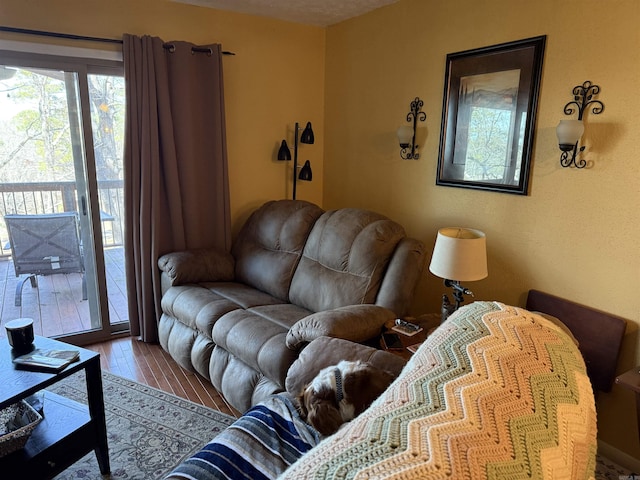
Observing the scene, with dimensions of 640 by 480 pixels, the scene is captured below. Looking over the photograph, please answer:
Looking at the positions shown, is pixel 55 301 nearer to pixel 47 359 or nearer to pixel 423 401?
pixel 47 359

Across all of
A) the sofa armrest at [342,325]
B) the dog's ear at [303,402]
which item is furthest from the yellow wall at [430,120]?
the dog's ear at [303,402]

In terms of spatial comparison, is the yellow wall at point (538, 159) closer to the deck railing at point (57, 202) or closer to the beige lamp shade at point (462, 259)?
the beige lamp shade at point (462, 259)

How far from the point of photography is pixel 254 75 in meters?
3.37

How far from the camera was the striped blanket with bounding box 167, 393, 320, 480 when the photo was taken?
1385mm

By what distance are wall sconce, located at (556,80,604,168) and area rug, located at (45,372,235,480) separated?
2.18 m

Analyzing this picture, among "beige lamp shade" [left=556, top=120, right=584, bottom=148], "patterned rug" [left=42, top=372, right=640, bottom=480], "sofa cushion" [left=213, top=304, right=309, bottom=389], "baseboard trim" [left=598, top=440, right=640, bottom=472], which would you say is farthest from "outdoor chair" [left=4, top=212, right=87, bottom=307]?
"baseboard trim" [left=598, top=440, right=640, bottom=472]

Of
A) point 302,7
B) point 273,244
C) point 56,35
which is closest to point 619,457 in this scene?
point 273,244

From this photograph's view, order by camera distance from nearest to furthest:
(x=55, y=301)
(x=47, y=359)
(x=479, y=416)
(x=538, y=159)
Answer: (x=479, y=416) → (x=47, y=359) → (x=538, y=159) → (x=55, y=301)

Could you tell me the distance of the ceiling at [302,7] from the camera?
2928 mm

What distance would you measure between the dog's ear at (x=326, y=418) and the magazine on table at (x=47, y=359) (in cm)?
108

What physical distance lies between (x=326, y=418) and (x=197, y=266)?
1845mm

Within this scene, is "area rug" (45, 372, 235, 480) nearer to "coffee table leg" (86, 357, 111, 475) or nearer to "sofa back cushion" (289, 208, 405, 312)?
"coffee table leg" (86, 357, 111, 475)

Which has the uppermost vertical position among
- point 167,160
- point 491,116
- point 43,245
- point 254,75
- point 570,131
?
→ point 254,75

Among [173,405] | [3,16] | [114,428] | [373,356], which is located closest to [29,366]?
[114,428]
